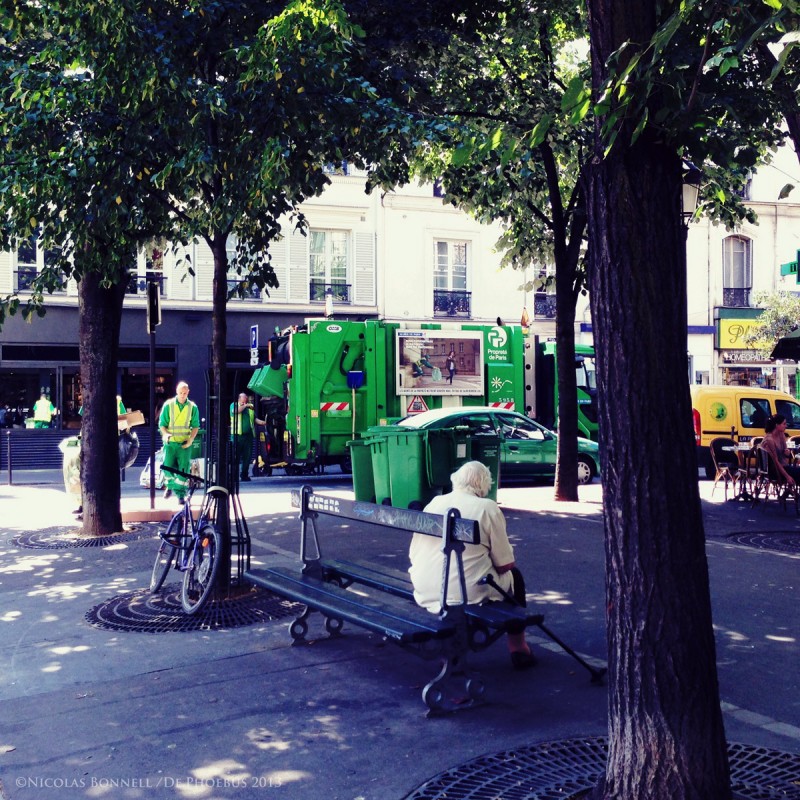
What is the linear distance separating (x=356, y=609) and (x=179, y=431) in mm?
8536

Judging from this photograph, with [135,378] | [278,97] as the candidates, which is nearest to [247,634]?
[278,97]

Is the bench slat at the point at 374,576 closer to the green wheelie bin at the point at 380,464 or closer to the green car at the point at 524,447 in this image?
the green wheelie bin at the point at 380,464

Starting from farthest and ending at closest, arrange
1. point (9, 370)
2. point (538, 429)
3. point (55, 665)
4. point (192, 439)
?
point (9, 370)
point (538, 429)
point (192, 439)
point (55, 665)

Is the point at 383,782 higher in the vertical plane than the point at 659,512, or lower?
lower

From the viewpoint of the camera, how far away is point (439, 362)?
19438 mm

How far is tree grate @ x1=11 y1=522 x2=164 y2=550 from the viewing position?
413 inches

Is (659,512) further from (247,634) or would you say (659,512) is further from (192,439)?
(192,439)

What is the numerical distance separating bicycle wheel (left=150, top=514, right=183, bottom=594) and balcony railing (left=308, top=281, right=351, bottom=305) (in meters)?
22.6

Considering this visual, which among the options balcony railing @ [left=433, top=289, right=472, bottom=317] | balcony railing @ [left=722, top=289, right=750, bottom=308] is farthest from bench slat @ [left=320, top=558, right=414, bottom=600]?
balcony railing @ [left=722, top=289, right=750, bottom=308]

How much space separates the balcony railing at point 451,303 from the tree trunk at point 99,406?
20.2 metres

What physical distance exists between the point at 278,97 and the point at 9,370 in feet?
70.0

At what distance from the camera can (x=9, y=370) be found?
1061 inches

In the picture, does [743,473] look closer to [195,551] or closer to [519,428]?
[519,428]

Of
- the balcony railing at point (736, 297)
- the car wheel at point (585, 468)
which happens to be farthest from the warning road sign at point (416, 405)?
the balcony railing at point (736, 297)
